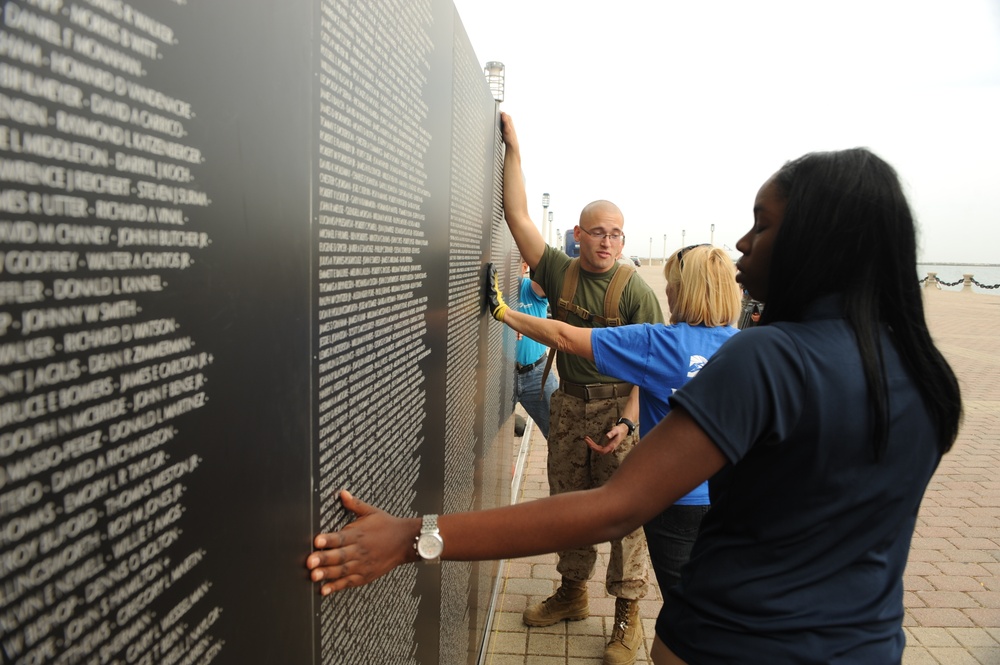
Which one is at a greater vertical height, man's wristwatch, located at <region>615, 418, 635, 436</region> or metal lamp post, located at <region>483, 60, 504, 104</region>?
metal lamp post, located at <region>483, 60, 504, 104</region>

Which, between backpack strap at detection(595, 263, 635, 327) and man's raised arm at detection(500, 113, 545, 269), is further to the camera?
man's raised arm at detection(500, 113, 545, 269)

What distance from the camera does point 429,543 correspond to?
1424 millimetres

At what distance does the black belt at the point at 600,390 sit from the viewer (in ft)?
12.9

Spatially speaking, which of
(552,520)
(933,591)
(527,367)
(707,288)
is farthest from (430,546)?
(933,591)

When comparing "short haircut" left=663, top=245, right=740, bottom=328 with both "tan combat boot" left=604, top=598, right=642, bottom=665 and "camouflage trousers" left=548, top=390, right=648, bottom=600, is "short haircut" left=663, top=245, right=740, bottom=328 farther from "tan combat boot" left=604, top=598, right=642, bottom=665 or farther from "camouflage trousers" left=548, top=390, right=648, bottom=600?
A: "tan combat boot" left=604, top=598, right=642, bottom=665

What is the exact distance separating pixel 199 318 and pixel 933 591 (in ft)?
16.7

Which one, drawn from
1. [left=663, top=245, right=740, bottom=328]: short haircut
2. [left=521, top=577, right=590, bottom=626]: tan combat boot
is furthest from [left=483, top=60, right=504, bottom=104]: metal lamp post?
[left=521, top=577, right=590, bottom=626]: tan combat boot

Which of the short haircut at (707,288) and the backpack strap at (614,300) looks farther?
the backpack strap at (614,300)

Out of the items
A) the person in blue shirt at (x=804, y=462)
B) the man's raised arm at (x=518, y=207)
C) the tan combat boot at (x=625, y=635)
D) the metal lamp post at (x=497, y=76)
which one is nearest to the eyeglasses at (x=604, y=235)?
the man's raised arm at (x=518, y=207)

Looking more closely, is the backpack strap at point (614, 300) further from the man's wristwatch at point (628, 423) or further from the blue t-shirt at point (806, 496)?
the blue t-shirt at point (806, 496)

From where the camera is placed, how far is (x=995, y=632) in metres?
3.86

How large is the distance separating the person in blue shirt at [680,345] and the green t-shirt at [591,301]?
864mm

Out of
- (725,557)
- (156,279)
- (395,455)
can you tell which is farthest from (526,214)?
(156,279)

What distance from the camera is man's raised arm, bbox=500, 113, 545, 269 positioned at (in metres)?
4.14
